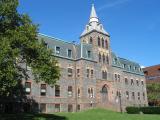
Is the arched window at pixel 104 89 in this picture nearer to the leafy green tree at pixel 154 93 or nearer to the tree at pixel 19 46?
the leafy green tree at pixel 154 93

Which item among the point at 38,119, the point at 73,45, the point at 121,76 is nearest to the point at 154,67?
the point at 121,76

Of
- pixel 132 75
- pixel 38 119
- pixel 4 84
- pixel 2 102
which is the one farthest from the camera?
pixel 132 75

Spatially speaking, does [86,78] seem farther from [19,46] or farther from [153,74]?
[153,74]

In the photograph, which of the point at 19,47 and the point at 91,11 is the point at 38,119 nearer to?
the point at 19,47

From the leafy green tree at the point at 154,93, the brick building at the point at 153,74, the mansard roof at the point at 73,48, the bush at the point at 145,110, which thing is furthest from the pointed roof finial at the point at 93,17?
the brick building at the point at 153,74

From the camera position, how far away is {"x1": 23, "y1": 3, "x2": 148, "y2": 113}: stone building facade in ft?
147

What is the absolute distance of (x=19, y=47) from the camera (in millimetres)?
24625

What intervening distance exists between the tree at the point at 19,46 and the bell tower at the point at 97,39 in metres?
27.3

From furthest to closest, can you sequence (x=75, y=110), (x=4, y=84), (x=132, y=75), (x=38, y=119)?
(x=132, y=75) → (x=75, y=110) → (x=38, y=119) → (x=4, y=84)

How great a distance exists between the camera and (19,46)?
24.5 m

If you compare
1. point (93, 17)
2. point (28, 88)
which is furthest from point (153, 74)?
point (28, 88)

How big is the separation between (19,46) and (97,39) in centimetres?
3106

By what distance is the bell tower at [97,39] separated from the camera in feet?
175

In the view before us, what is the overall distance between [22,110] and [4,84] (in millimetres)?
19517
